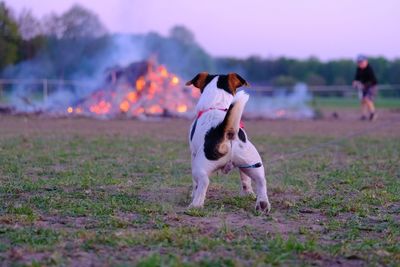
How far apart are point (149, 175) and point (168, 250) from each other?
4419mm

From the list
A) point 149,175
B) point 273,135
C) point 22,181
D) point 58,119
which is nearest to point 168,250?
point 22,181

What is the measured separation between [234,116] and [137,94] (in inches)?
750

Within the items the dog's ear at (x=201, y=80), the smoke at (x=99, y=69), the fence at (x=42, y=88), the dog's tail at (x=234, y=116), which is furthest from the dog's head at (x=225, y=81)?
the fence at (x=42, y=88)

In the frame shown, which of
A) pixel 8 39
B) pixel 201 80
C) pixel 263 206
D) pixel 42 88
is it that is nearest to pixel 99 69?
pixel 42 88

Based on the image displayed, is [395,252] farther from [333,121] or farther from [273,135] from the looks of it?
[333,121]

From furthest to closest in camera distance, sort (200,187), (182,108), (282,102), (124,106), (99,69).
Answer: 1. (99,69)
2. (282,102)
3. (182,108)
4. (124,106)
5. (200,187)

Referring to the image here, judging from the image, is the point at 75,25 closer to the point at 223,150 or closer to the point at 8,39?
the point at 8,39

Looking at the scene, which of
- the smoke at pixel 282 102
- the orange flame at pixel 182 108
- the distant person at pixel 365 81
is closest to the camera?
the distant person at pixel 365 81

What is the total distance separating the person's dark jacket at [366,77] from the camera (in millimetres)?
22000

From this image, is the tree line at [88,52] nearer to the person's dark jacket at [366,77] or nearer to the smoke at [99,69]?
the smoke at [99,69]

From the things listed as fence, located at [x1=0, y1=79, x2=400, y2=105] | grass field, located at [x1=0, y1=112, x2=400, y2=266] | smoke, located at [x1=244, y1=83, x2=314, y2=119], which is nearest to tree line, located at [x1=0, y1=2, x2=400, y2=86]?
fence, located at [x1=0, y1=79, x2=400, y2=105]

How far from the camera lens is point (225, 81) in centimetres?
673

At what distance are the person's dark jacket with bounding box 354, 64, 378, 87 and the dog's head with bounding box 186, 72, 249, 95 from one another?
16.0 m

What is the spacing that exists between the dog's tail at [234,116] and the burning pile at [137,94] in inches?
697
